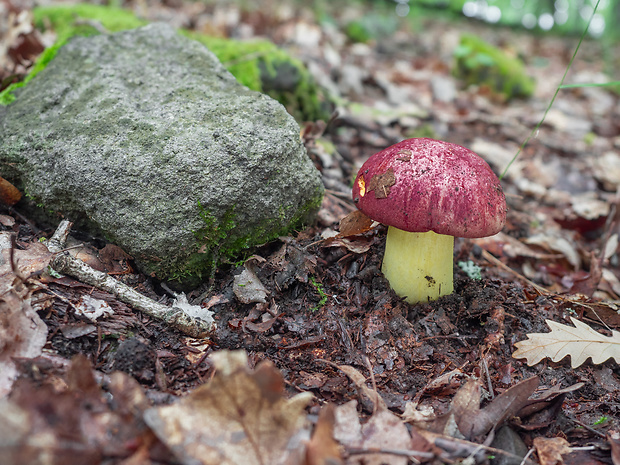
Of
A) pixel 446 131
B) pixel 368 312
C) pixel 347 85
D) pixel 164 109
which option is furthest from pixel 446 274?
pixel 347 85

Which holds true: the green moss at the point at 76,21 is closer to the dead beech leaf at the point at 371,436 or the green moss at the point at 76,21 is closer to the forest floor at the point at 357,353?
the forest floor at the point at 357,353

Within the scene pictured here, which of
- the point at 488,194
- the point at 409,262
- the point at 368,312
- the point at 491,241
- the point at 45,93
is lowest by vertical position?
the point at 491,241

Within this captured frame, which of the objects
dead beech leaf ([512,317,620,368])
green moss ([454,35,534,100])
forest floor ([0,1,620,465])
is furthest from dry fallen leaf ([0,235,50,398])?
green moss ([454,35,534,100])

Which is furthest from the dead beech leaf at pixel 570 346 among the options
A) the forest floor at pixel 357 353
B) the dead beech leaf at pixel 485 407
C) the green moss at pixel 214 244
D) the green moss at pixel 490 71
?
the green moss at pixel 490 71

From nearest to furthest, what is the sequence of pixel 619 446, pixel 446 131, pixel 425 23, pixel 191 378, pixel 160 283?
pixel 619 446, pixel 191 378, pixel 160 283, pixel 446 131, pixel 425 23

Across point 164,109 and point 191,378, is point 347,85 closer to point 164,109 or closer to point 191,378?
point 164,109
